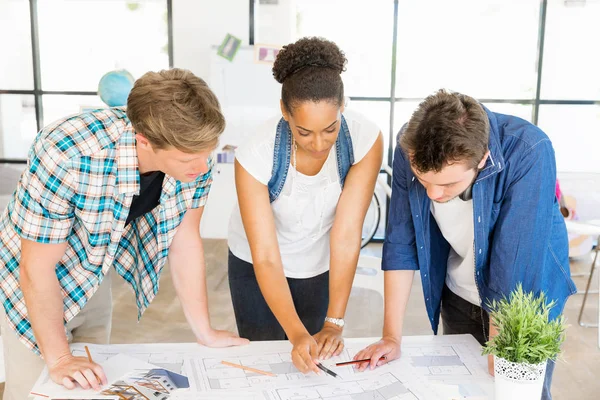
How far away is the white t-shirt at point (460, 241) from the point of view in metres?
1.39

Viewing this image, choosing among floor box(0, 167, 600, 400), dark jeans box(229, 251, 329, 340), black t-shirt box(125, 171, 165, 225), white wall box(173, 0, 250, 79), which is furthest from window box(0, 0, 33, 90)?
black t-shirt box(125, 171, 165, 225)

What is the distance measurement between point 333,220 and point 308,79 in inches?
18.1

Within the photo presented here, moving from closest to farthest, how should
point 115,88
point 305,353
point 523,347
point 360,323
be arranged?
point 523,347
point 305,353
point 360,323
point 115,88

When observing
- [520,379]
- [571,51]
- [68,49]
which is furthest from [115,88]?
[571,51]

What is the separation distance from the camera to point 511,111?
508cm

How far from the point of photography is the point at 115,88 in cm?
371

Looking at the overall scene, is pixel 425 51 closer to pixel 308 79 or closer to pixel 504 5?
pixel 504 5

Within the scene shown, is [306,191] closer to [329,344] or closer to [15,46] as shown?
[329,344]

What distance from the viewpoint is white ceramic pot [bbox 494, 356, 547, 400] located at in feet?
3.38

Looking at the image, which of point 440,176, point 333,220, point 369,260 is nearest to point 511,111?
point 369,260

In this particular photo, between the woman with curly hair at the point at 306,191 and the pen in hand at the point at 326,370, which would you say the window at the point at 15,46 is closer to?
the woman with curly hair at the point at 306,191

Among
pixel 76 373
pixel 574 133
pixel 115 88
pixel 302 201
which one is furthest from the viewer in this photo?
pixel 574 133

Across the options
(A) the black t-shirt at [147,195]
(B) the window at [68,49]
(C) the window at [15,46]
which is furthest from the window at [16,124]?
(A) the black t-shirt at [147,195]

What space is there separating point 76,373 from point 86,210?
327mm
